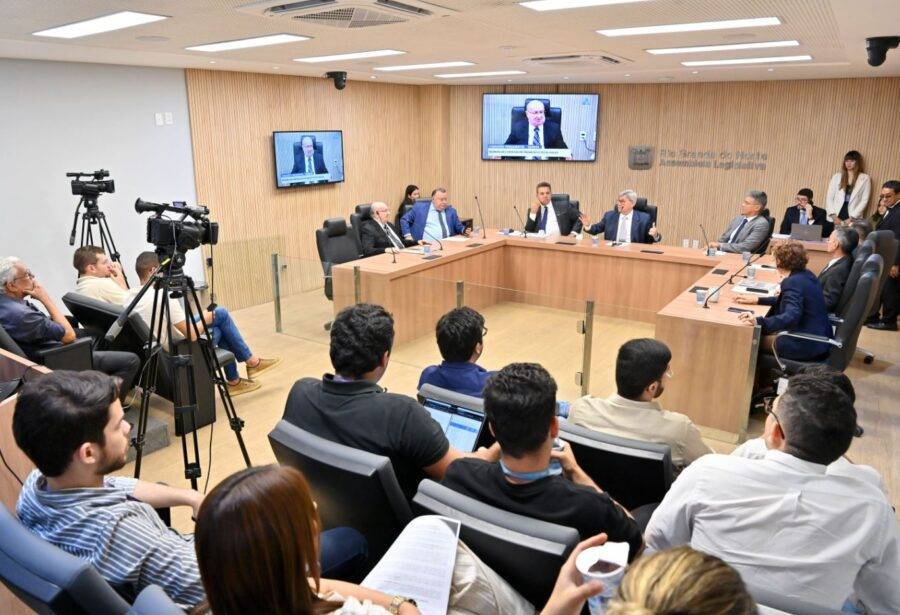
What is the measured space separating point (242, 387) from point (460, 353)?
8.32 feet

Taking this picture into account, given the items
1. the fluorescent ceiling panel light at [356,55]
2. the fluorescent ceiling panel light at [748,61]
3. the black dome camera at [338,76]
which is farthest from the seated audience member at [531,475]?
the black dome camera at [338,76]

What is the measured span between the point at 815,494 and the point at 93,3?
367 cm

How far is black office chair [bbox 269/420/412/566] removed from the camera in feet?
6.01

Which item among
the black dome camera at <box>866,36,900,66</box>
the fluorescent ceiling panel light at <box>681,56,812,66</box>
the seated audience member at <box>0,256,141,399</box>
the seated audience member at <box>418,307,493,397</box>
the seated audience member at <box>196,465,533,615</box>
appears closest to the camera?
the seated audience member at <box>196,465,533,615</box>

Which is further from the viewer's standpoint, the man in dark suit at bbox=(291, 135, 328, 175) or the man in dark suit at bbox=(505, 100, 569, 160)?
the man in dark suit at bbox=(505, 100, 569, 160)

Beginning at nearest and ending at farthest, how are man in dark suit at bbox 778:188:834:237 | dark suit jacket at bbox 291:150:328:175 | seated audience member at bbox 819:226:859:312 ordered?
seated audience member at bbox 819:226:859:312 → man in dark suit at bbox 778:188:834:237 → dark suit jacket at bbox 291:150:328:175

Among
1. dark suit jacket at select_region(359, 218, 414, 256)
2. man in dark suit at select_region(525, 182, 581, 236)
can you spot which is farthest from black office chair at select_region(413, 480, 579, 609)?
man in dark suit at select_region(525, 182, 581, 236)

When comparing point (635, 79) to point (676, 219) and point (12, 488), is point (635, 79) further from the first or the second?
point (12, 488)

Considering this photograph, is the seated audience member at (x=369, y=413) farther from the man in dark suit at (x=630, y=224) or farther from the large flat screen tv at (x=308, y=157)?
the large flat screen tv at (x=308, y=157)

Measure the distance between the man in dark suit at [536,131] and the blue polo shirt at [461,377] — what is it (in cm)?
728

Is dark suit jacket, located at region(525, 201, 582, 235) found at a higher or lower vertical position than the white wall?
lower

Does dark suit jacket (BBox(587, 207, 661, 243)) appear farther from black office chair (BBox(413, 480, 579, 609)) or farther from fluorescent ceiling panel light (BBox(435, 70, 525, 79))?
black office chair (BBox(413, 480, 579, 609))

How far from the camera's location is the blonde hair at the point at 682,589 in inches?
32.3

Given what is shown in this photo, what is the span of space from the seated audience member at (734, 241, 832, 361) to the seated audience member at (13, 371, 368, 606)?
3493mm
